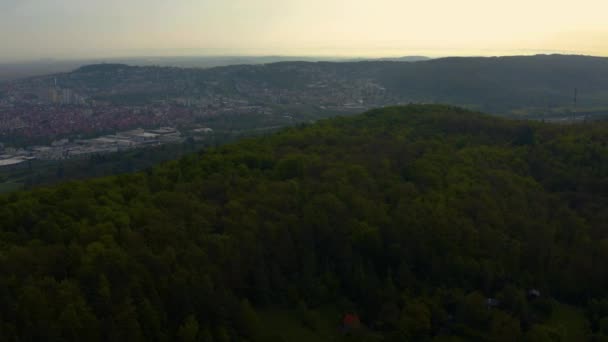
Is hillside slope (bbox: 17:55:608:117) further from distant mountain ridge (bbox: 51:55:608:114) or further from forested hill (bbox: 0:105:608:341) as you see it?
forested hill (bbox: 0:105:608:341)

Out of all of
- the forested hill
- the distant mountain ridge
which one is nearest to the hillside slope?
the distant mountain ridge

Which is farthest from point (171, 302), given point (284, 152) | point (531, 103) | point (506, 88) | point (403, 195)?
point (506, 88)

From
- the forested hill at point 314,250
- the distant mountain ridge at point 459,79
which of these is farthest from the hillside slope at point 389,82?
the forested hill at point 314,250

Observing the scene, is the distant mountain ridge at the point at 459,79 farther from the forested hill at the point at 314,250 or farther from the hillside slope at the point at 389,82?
the forested hill at the point at 314,250

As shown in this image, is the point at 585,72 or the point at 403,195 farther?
the point at 585,72

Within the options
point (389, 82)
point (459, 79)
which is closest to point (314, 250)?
point (459, 79)

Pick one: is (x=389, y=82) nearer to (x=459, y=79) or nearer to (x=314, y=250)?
(x=459, y=79)

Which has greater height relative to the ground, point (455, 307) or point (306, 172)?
point (306, 172)

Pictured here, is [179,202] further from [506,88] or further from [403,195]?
[506,88]

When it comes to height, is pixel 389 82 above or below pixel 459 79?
below
